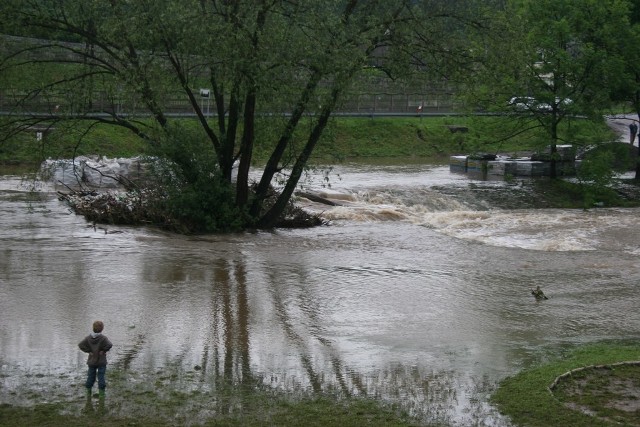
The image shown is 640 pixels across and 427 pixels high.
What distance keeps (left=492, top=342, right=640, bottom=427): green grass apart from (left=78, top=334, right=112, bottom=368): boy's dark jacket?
15.2ft

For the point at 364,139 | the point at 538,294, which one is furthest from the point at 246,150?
the point at 364,139

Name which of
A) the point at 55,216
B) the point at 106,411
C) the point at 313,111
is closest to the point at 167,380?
the point at 106,411

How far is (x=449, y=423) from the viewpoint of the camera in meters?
9.69

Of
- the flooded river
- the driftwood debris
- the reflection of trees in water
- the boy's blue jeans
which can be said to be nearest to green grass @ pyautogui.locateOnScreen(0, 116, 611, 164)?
the driftwood debris

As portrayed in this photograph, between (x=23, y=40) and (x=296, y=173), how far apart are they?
795 cm

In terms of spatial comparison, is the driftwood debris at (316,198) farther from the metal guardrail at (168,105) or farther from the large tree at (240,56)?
the large tree at (240,56)

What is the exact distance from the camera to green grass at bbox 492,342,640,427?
952cm

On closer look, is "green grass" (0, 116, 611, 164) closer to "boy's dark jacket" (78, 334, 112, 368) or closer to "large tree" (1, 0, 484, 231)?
"large tree" (1, 0, 484, 231)

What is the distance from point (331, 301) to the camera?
16.2 meters

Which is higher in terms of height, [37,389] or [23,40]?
[23,40]

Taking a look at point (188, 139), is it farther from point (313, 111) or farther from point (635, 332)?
point (635, 332)

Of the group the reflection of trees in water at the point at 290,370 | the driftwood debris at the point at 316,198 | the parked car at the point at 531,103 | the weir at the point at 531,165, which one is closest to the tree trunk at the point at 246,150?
the driftwood debris at the point at 316,198

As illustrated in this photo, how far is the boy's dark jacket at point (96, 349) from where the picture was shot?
1021 centimetres

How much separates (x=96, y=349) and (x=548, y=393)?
5347mm
